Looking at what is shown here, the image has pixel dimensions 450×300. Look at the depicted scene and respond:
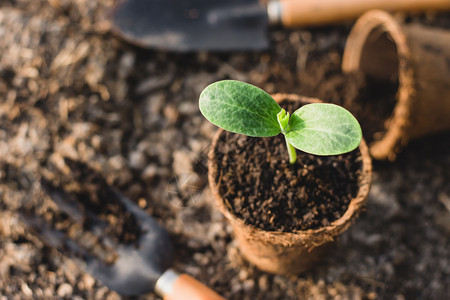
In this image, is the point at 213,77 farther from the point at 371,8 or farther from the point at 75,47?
the point at 371,8

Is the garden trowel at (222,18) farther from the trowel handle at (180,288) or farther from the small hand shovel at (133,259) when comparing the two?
the trowel handle at (180,288)

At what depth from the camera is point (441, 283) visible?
4.26 ft

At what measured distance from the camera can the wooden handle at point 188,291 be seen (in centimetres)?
113

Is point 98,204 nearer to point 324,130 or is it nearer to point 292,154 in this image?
point 292,154

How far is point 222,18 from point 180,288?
1030mm

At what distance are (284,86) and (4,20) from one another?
3.69 feet

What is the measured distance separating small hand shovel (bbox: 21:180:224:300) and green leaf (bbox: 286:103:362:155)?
0.57m

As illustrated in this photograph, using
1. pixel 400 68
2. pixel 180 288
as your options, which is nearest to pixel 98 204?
pixel 180 288

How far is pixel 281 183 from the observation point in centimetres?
100

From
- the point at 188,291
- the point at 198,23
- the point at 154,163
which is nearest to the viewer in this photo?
the point at 188,291

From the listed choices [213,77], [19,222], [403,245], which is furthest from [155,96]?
[403,245]

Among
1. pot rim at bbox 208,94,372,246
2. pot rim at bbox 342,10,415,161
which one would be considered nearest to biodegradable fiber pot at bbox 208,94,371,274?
pot rim at bbox 208,94,372,246

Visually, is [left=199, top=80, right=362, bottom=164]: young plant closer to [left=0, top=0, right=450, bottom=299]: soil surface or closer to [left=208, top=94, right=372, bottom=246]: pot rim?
[left=208, top=94, right=372, bottom=246]: pot rim

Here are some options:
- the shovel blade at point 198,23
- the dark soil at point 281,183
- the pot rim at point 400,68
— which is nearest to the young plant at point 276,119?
the dark soil at point 281,183
